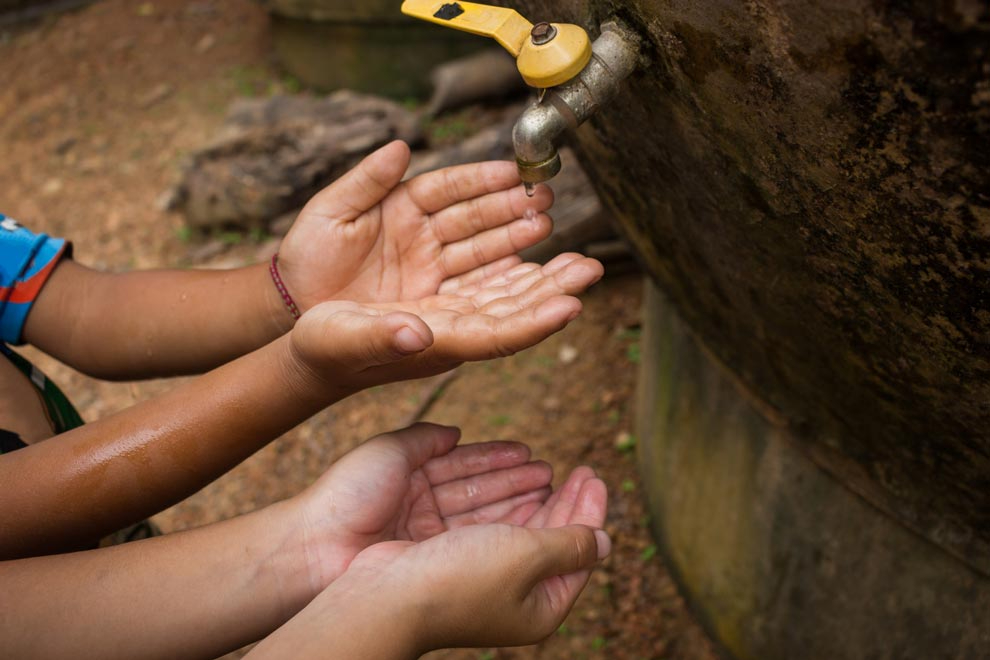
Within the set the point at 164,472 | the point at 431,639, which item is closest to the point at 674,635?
the point at 431,639

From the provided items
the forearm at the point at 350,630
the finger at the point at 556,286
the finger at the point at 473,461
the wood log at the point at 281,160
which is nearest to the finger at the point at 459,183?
the finger at the point at 556,286

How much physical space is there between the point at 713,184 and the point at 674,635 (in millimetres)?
1833

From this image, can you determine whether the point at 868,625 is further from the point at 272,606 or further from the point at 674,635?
the point at 272,606

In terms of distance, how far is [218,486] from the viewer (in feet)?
11.6

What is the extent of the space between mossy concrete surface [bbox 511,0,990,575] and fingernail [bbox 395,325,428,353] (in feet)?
1.74

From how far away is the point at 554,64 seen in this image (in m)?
1.20

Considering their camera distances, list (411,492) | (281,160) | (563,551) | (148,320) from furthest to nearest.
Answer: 1. (281,160)
2. (148,320)
3. (411,492)
4. (563,551)

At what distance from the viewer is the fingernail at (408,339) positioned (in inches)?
51.6

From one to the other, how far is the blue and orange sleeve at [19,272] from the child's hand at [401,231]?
566 millimetres

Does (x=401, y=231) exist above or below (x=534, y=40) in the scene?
below

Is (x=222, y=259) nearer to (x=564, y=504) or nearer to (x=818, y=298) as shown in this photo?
(x=564, y=504)

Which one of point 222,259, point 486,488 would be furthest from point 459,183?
point 222,259

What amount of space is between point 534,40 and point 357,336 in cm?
54

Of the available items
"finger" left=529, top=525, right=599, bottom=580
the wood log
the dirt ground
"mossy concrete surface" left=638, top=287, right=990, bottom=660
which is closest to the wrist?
"finger" left=529, top=525, right=599, bottom=580
